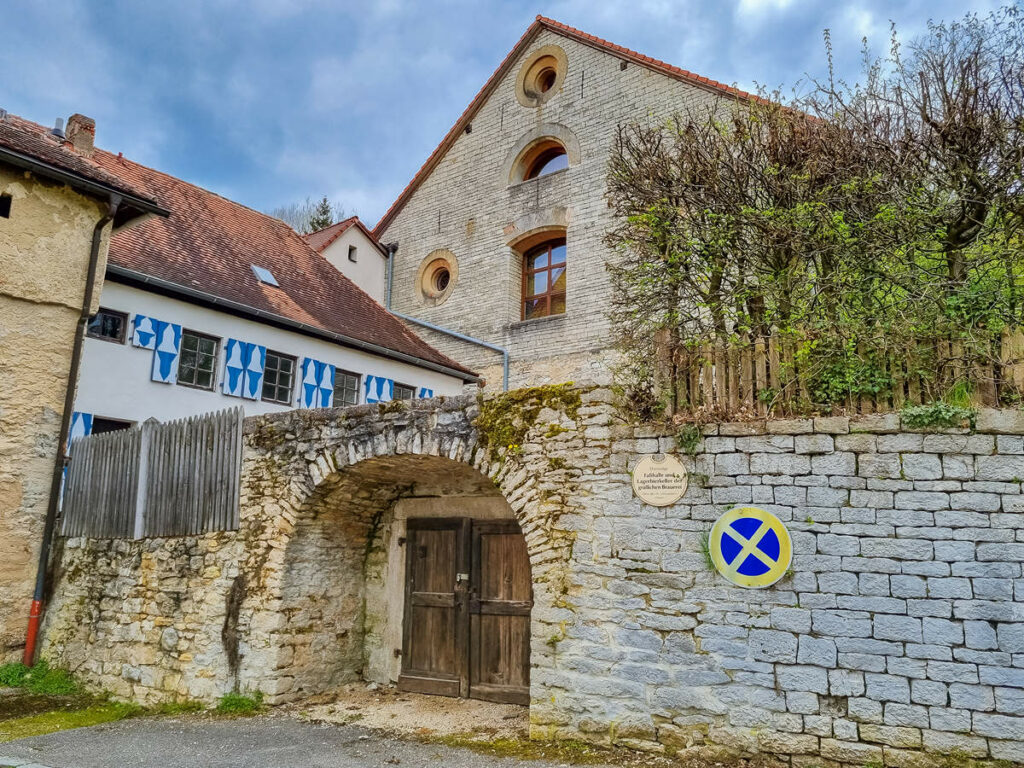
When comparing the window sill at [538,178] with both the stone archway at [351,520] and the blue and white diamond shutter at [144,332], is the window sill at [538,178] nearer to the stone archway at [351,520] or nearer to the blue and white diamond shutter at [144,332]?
the blue and white diamond shutter at [144,332]

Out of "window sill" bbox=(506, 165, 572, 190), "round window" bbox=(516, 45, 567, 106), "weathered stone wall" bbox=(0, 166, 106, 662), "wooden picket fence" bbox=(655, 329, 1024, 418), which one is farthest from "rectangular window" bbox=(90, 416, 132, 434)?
"round window" bbox=(516, 45, 567, 106)

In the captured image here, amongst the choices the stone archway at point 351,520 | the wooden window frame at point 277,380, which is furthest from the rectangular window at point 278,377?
the stone archway at point 351,520

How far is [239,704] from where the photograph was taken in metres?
7.11

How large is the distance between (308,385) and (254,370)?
1053mm

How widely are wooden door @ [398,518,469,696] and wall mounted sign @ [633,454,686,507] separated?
273 cm

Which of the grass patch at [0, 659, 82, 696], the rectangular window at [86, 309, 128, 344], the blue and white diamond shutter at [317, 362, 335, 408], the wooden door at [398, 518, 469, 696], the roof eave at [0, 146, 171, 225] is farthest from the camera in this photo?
the blue and white diamond shutter at [317, 362, 335, 408]

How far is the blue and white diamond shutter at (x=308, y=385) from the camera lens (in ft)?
44.0

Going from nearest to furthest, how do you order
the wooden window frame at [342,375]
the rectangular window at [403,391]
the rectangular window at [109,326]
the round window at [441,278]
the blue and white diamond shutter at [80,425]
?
the blue and white diamond shutter at [80,425] < the rectangular window at [109,326] < the wooden window frame at [342,375] < the rectangular window at [403,391] < the round window at [441,278]

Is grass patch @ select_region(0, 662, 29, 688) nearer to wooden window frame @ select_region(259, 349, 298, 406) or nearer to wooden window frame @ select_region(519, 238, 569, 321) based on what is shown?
wooden window frame @ select_region(259, 349, 298, 406)

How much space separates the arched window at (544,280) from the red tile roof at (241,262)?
2102 millimetres

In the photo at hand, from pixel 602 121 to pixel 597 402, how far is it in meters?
11.3

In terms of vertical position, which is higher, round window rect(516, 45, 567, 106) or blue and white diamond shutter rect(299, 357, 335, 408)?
round window rect(516, 45, 567, 106)

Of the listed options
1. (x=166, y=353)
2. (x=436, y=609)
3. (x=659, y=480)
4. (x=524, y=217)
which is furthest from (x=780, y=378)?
(x=524, y=217)

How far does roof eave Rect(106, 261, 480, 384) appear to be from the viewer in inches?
441
